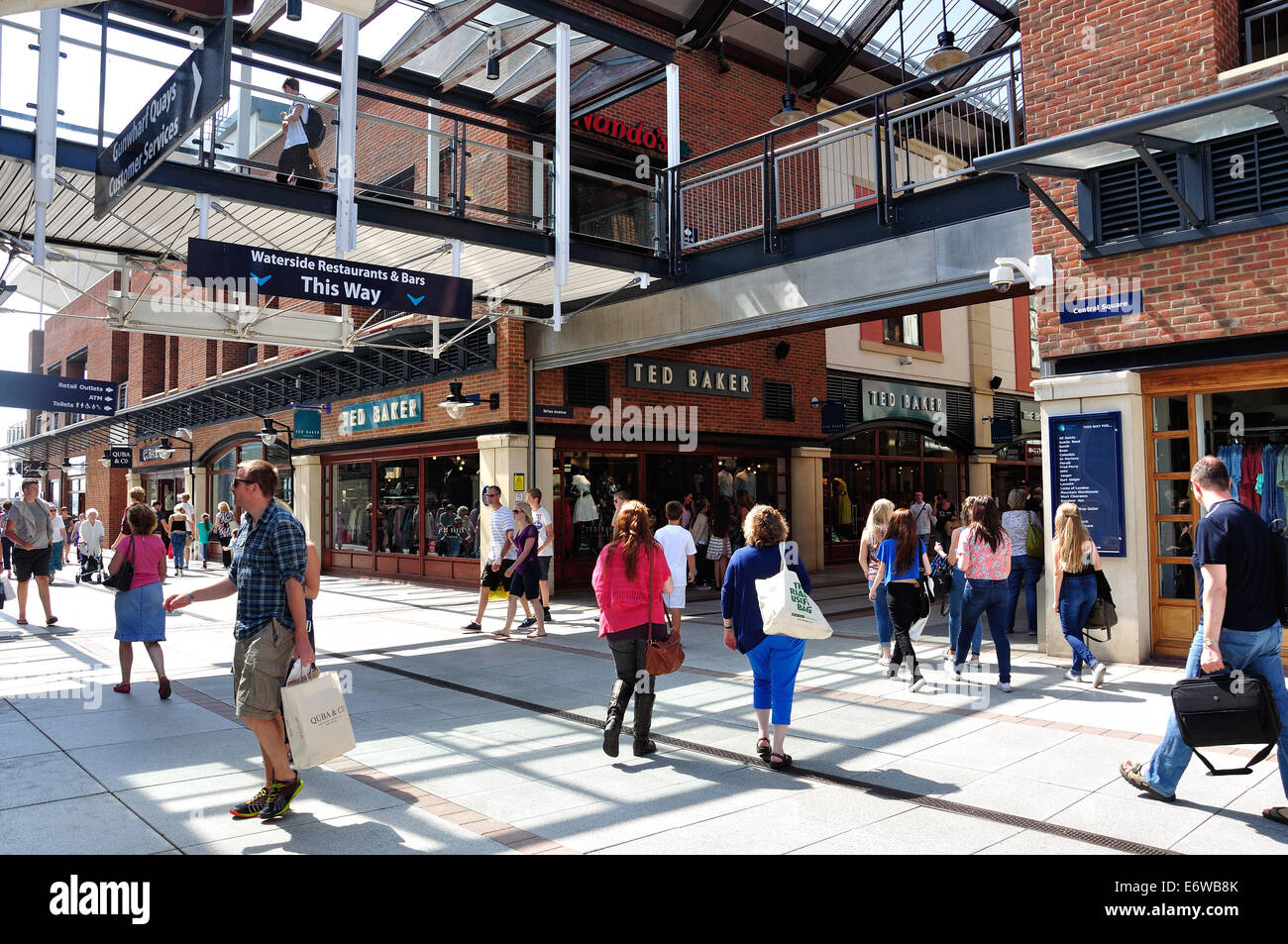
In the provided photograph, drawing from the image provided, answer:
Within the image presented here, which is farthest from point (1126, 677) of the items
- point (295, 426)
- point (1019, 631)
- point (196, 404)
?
point (196, 404)

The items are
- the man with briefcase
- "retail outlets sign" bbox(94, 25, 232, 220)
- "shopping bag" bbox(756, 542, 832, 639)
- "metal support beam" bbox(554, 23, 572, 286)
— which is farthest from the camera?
"metal support beam" bbox(554, 23, 572, 286)

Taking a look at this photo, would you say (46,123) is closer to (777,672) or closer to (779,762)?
(777,672)

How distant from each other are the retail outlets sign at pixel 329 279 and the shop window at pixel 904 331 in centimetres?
1410

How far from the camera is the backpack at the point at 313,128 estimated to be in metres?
10.5

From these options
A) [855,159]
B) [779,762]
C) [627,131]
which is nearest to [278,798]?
[779,762]

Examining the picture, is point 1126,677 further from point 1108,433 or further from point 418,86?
point 418,86

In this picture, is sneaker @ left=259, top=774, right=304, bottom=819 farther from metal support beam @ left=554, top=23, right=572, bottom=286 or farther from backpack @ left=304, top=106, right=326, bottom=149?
backpack @ left=304, top=106, right=326, bottom=149

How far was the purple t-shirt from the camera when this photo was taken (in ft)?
35.8

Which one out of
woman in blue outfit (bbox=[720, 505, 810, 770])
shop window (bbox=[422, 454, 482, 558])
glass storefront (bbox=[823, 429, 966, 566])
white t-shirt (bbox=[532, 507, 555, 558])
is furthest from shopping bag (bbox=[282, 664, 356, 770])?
glass storefront (bbox=[823, 429, 966, 566])

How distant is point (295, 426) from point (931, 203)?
14.3 metres

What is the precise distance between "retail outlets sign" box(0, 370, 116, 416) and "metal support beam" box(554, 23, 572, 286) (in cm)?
802

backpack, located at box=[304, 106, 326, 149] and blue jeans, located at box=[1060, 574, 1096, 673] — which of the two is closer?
blue jeans, located at box=[1060, 574, 1096, 673]

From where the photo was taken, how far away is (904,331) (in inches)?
875

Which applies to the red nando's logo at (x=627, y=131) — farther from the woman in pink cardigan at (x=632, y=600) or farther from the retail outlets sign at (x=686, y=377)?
the woman in pink cardigan at (x=632, y=600)
